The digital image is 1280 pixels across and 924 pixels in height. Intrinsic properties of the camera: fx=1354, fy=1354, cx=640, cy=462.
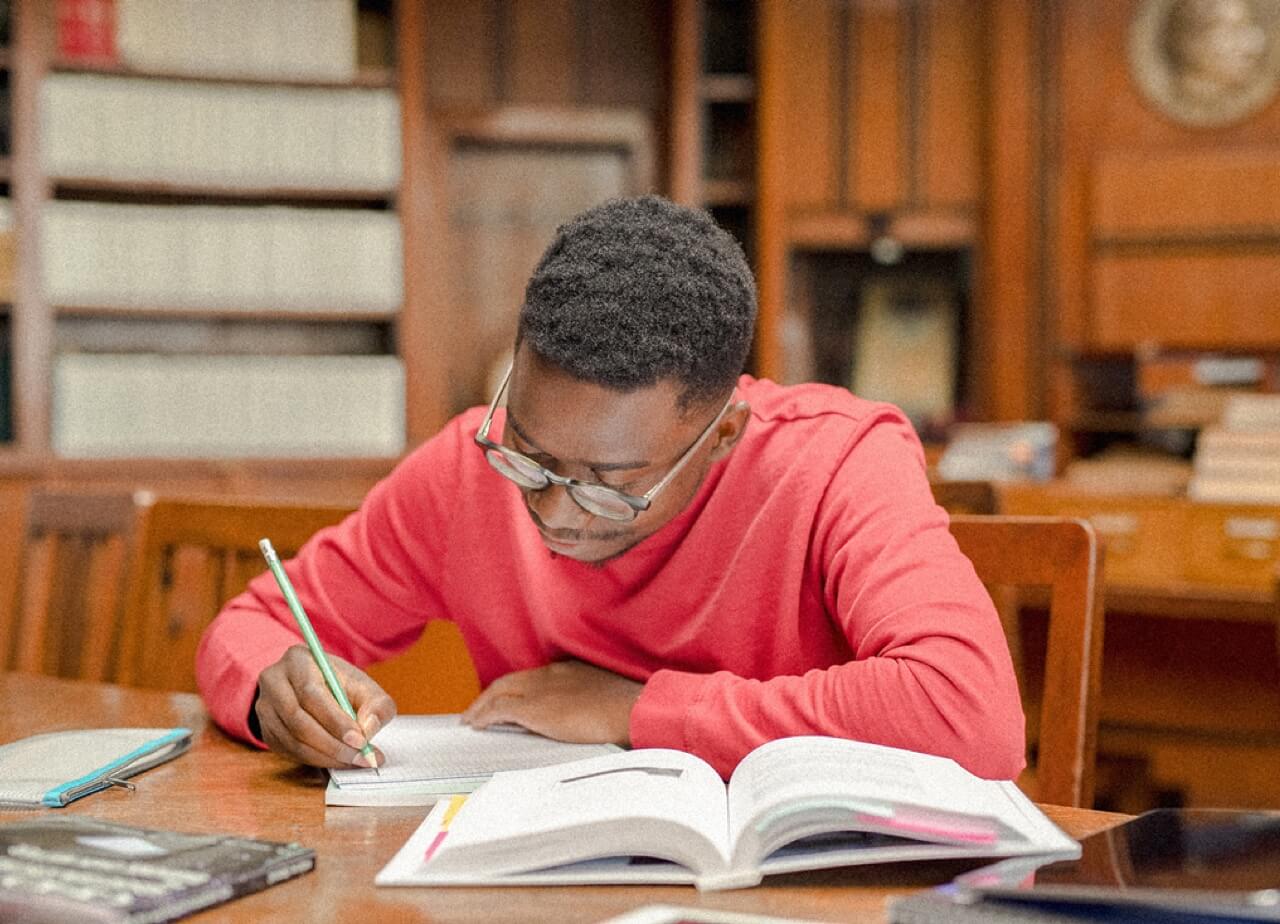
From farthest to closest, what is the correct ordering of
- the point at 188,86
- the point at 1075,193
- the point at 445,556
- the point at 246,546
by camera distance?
the point at 1075,193 < the point at 188,86 < the point at 246,546 < the point at 445,556

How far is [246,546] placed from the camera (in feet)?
5.56

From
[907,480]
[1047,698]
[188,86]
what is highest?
[188,86]

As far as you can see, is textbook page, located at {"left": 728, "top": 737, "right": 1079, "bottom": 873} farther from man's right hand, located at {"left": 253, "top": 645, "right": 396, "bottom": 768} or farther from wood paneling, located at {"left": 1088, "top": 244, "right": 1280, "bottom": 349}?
wood paneling, located at {"left": 1088, "top": 244, "right": 1280, "bottom": 349}

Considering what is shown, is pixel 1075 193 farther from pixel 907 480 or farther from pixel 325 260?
pixel 907 480

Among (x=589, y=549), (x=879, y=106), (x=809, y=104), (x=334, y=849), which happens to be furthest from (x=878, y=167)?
(x=334, y=849)

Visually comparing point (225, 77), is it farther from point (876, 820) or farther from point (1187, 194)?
point (876, 820)

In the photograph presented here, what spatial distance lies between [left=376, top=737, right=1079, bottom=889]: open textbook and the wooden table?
0.05ft

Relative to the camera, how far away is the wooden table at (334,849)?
771 millimetres

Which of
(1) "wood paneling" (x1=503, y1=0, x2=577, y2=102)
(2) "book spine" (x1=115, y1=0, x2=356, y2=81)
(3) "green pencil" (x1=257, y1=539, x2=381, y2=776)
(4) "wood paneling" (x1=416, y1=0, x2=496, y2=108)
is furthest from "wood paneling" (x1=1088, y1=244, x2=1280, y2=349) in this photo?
(3) "green pencil" (x1=257, y1=539, x2=381, y2=776)

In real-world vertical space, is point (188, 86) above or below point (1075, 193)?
above

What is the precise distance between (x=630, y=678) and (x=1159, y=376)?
3040mm

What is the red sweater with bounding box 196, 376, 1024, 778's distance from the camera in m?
1.04

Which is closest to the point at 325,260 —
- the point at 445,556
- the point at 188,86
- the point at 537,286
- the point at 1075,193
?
the point at 188,86

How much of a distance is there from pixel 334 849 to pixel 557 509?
0.34 meters
